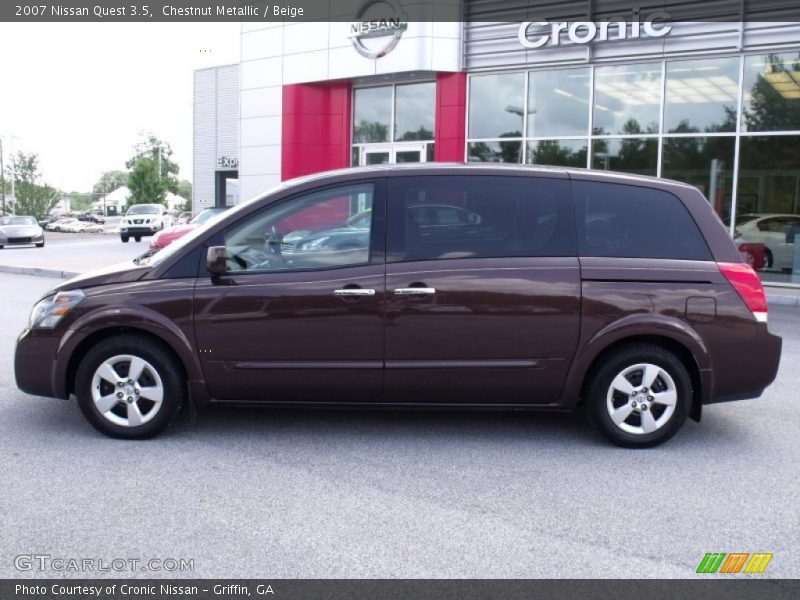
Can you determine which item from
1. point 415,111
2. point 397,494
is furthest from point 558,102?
point 397,494

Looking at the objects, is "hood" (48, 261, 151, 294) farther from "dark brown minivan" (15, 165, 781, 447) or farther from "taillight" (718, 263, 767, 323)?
"taillight" (718, 263, 767, 323)

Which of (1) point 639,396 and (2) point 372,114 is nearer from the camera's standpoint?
(1) point 639,396

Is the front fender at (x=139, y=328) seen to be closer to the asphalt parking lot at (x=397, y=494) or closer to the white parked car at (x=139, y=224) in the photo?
the asphalt parking lot at (x=397, y=494)

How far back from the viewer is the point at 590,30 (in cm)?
1669

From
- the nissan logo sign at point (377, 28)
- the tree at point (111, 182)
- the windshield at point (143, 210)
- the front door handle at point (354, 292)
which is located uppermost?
the tree at point (111, 182)

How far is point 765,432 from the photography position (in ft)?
18.4

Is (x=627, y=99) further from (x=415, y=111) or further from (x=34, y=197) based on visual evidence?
(x=34, y=197)

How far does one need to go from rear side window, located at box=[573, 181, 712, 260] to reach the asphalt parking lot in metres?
1.24

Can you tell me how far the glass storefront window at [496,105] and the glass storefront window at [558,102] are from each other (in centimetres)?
28

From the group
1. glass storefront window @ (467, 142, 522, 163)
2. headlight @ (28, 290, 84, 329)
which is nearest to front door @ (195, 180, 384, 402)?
headlight @ (28, 290, 84, 329)

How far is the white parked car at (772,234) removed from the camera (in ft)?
50.6

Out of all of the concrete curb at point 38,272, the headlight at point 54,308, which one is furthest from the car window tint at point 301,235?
the concrete curb at point 38,272

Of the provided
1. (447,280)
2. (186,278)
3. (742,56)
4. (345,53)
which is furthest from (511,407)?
(345,53)
